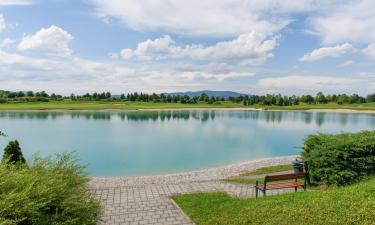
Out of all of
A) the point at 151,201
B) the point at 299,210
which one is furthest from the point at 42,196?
the point at 151,201

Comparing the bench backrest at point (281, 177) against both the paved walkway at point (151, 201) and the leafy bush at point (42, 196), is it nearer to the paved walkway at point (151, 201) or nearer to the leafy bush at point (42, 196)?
the paved walkway at point (151, 201)

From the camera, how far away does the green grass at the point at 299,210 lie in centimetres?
609

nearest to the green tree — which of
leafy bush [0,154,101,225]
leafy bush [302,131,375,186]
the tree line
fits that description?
the tree line

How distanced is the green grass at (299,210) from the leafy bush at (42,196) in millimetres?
3362

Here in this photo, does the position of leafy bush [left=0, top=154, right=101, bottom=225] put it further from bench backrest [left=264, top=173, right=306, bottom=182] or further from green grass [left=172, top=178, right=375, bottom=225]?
bench backrest [left=264, top=173, right=306, bottom=182]

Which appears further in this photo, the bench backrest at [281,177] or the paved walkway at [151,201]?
the bench backrest at [281,177]

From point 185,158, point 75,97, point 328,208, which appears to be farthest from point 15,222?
point 75,97

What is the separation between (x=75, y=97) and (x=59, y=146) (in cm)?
11283

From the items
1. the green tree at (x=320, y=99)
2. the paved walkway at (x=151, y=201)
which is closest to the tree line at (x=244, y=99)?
the green tree at (x=320, y=99)

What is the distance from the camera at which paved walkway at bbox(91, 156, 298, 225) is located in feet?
26.9

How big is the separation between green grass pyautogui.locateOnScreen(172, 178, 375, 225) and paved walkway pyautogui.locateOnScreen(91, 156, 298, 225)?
2.10 feet

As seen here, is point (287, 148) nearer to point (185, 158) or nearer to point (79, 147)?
point (185, 158)

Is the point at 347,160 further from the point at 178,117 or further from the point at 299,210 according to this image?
the point at 178,117

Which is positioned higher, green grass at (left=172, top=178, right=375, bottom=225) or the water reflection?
green grass at (left=172, top=178, right=375, bottom=225)
